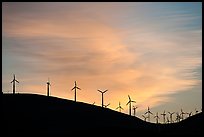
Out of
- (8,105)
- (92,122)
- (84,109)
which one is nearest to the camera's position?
(8,105)

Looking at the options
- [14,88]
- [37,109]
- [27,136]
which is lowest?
[27,136]

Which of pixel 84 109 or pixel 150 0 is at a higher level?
pixel 84 109

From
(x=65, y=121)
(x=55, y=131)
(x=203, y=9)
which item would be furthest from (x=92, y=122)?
(x=203, y=9)

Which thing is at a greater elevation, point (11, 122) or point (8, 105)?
point (8, 105)

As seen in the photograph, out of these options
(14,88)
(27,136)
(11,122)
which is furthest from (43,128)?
(14,88)

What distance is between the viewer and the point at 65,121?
16538 cm

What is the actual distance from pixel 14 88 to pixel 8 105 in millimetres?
26397

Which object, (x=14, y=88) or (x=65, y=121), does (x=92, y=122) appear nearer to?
(x=65, y=121)

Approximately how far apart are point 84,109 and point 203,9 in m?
182

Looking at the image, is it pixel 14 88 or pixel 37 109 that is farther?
pixel 14 88

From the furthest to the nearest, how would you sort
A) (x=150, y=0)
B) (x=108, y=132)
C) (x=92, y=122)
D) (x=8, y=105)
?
(x=92, y=122)
(x=8, y=105)
(x=108, y=132)
(x=150, y=0)

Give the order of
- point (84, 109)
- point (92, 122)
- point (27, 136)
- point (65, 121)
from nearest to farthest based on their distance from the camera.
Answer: point (27, 136) → point (65, 121) → point (92, 122) → point (84, 109)

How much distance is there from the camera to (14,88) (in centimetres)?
17975

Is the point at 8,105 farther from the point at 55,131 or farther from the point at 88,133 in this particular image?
the point at 88,133
